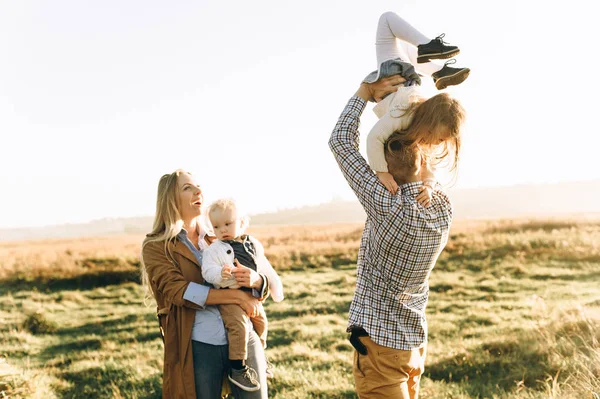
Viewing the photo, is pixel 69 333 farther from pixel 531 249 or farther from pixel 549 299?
pixel 531 249

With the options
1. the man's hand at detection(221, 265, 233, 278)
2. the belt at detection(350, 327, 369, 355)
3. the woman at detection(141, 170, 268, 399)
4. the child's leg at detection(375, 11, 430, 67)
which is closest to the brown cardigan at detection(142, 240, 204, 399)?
the woman at detection(141, 170, 268, 399)

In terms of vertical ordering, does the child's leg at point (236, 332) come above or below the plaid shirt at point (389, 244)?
below

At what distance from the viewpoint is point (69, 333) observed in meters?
10.8

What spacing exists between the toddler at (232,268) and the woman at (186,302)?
0.18ft

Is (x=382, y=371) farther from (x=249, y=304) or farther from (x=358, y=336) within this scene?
(x=249, y=304)

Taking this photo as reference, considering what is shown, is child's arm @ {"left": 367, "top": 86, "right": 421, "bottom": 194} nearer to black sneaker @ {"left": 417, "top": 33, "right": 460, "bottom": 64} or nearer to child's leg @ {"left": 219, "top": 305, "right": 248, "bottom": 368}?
black sneaker @ {"left": 417, "top": 33, "right": 460, "bottom": 64}

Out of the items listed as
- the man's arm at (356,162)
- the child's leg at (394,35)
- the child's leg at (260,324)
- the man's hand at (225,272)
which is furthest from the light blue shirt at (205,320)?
the child's leg at (394,35)

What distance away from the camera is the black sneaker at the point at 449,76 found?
10.7ft

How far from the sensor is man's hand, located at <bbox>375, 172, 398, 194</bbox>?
8.34ft

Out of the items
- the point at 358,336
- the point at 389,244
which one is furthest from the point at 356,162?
the point at 358,336

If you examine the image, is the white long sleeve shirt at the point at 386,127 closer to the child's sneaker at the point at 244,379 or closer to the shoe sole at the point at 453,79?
the shoe sole at the point at 453,79

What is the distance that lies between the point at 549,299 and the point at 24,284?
13.9 meters

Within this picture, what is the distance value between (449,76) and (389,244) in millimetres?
1316

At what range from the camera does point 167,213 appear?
3.28m
